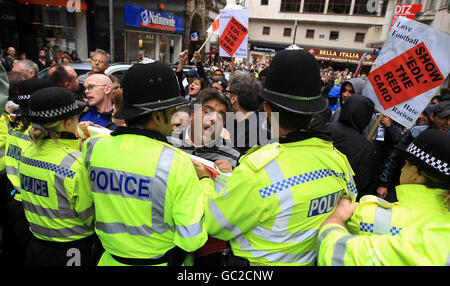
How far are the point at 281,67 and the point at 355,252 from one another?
0.95 meters

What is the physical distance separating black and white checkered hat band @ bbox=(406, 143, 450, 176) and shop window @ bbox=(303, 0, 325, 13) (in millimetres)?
40366

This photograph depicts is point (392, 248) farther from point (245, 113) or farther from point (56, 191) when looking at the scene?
point (245, 113)

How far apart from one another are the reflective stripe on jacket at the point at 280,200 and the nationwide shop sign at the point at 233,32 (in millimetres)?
4365

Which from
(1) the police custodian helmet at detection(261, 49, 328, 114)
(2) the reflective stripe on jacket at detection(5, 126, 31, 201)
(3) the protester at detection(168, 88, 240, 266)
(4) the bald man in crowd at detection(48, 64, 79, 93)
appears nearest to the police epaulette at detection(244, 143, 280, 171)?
(1) the police custodian helmet at detection(261, 49, 328, 114)

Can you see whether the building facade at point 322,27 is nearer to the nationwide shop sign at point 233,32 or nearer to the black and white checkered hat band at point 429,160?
the nationwide shop sign at point 233,32

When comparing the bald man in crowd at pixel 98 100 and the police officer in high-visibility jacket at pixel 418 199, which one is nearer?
the police officer in high-visibility jacket at pixel 418 199

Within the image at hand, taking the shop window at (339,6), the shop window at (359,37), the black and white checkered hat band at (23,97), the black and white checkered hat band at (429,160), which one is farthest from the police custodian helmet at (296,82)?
the shop window at (339,6)

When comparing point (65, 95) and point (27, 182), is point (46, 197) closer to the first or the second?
point (27, 182)

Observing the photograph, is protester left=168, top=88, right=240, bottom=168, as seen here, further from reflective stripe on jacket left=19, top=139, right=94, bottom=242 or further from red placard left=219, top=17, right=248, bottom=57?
red placard left=219, top=17, right=248, bottom=57

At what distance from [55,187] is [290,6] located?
41.2 meters

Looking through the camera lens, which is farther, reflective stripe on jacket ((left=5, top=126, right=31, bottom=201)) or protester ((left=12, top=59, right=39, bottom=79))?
protester ((left=12, top=59, right=39, bottom=79))

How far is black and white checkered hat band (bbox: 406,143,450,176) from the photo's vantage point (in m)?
1.28

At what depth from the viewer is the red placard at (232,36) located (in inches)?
210
